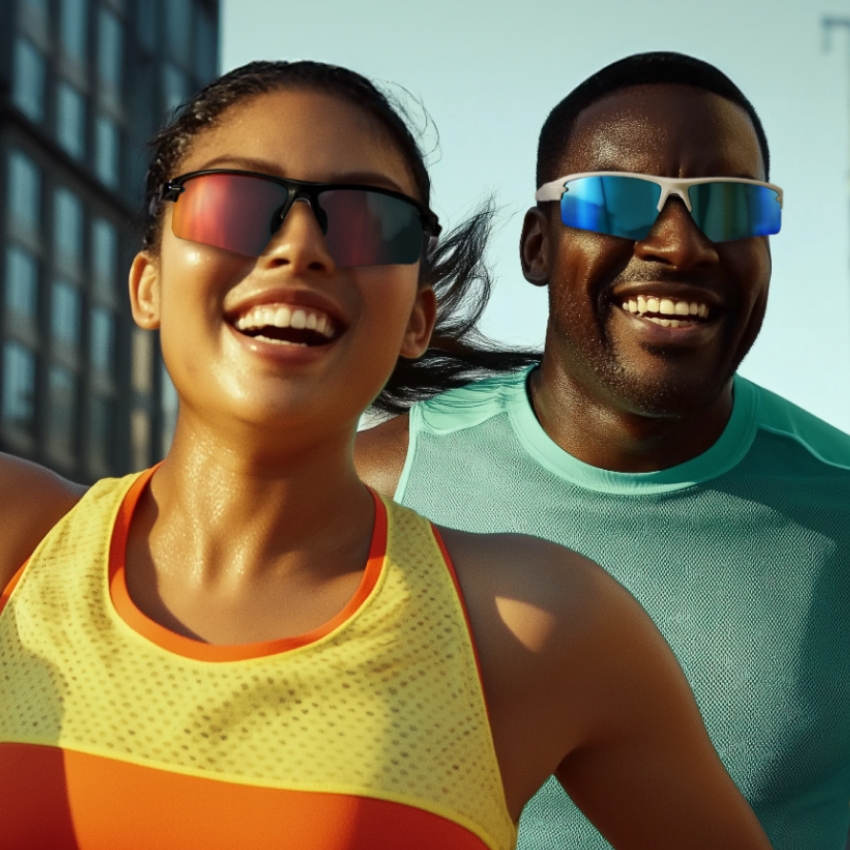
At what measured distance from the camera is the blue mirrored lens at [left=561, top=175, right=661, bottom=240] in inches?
134

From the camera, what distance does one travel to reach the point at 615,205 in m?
3.46

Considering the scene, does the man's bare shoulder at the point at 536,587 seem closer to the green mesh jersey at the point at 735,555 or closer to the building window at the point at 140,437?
the green mesh jersey at the point at 735,555

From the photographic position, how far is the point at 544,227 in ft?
12.4

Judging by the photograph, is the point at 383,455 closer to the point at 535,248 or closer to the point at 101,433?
the point at 535,248

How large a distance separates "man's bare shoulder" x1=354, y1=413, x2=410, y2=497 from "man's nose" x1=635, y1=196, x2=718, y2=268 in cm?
84

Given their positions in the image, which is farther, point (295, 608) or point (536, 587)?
point (536, 587)

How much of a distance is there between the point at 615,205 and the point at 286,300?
1.66 metres

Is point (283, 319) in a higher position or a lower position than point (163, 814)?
higher

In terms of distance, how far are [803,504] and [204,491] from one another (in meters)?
1.87

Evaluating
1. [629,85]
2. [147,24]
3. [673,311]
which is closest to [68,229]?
[147,24]

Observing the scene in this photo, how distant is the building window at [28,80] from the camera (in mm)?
41562

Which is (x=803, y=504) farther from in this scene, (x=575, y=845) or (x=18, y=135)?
(x=18, y=135)

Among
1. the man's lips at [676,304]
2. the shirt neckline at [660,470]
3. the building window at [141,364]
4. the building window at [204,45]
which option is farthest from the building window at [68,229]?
the man's lips at [676,304]

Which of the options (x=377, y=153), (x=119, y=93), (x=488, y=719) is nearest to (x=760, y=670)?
(x=488, y=719)
